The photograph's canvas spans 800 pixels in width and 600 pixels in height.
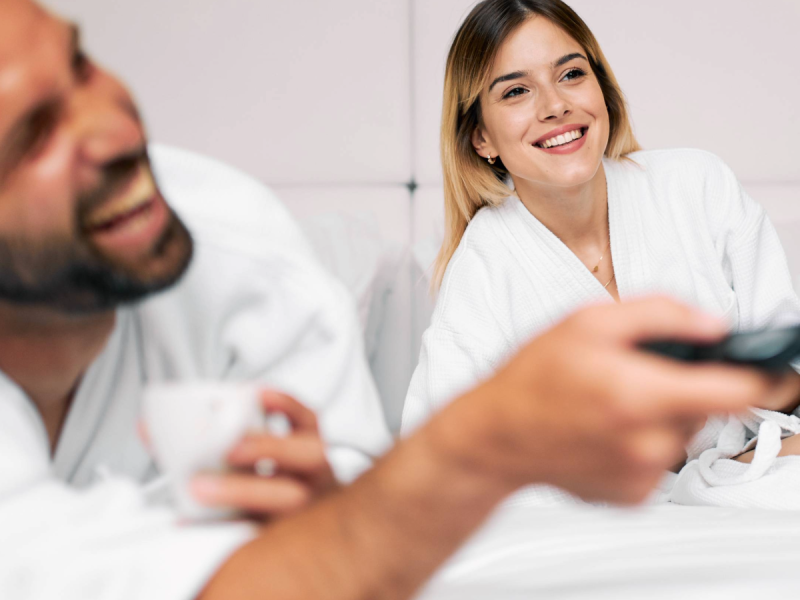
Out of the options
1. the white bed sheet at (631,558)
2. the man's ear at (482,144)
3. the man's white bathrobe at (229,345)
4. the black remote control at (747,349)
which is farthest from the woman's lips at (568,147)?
the black remote control at (747,349)

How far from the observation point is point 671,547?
569mm

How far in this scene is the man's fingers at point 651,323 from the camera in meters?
0.27

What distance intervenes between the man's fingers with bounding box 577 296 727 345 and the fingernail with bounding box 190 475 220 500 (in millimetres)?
307

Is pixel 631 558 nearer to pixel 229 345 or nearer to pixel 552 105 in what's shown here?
pixel 229 345

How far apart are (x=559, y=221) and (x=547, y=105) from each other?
0.21 meters

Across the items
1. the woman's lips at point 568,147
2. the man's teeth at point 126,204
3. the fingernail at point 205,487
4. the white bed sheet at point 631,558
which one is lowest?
the white bed sheet at point 631,558

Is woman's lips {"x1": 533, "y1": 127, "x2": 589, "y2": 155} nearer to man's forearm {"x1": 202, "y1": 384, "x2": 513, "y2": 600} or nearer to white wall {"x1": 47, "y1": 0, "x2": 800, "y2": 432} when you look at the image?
white wall {"x1": 47, "y1": 0, "x2": 800, "y2": 432}

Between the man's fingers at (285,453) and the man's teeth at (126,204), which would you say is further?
the man's teeth at (126,204)

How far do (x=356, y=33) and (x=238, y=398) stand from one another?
112 centimetres

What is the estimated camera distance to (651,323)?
0.88 feet

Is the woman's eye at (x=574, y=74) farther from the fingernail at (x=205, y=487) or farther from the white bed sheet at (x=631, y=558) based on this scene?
the fingernail at (x=205, y=487)

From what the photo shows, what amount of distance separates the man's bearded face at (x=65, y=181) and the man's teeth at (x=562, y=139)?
0.68 m

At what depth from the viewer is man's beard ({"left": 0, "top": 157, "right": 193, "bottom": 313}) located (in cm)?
57

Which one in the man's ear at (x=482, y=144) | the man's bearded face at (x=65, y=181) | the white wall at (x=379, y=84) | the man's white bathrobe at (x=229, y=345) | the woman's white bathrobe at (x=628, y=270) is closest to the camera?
the man's bearded face at (x=65, y=181)
